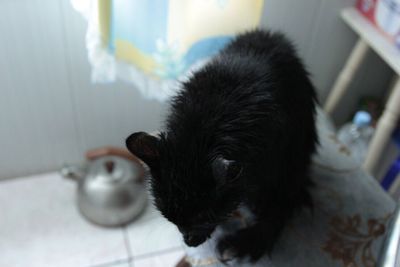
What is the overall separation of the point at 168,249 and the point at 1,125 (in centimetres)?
70

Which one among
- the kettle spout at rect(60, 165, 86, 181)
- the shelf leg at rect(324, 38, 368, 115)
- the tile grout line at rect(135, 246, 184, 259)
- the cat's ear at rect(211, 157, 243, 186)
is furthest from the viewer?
the kettle spout at rect(60, 165, 86, 181)

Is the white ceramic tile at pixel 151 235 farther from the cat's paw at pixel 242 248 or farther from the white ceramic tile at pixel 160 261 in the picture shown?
the cat's paw at pixel 242 248

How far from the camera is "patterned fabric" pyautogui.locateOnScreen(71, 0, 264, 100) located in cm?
93

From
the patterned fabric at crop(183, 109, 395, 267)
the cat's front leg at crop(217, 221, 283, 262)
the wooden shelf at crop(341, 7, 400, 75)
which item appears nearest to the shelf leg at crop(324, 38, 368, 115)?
the wooden shelf at crop(341, 7, 400, 75)

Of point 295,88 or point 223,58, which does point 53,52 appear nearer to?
point 223,58

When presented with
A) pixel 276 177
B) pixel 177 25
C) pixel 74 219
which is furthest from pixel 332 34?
pixel 74 219

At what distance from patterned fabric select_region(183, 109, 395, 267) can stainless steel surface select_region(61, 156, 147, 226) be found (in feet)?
1.79

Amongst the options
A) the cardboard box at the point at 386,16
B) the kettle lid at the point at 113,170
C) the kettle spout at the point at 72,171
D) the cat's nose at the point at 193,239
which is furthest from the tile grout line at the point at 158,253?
the cardboard box at the point at 386,16

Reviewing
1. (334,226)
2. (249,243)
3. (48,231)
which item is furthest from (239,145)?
(48,231)

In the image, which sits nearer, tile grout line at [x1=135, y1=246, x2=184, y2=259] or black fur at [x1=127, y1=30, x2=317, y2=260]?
black fur at [x1=127, y1=30, x2=317, y2=260]

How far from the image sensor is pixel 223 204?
63 centimetres

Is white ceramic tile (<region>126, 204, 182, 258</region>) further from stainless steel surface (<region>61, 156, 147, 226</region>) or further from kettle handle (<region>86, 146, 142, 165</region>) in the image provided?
kettle handle (<region>86, 146, 142, 165</region>)

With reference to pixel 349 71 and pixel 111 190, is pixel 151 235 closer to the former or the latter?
pixel 111 190

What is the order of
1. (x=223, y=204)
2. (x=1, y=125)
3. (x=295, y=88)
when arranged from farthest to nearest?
(x=1, y=125)
(x=295, y=88)
(x=223, y=204)
